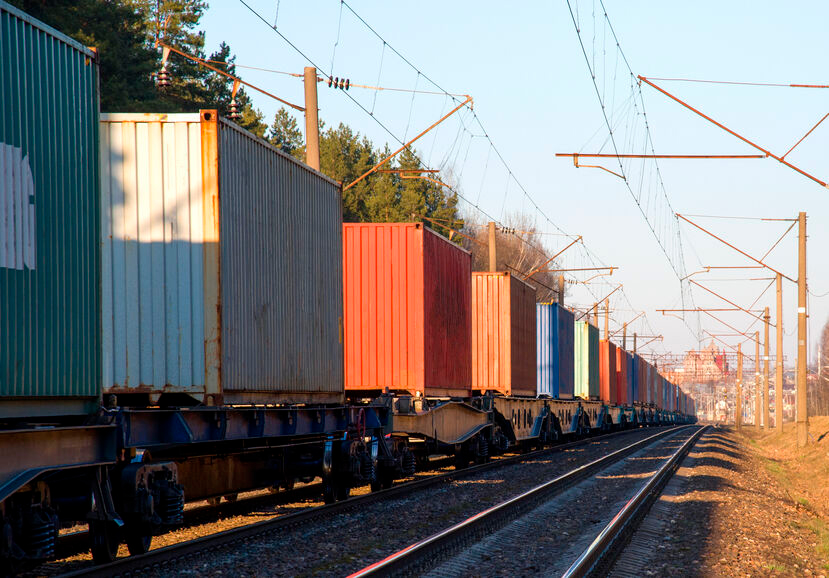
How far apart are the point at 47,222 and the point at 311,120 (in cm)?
1068

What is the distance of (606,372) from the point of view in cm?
4391

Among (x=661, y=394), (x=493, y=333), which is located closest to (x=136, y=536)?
(x=493, y=333)

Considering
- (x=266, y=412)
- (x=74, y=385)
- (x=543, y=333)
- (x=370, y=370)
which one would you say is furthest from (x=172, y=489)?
(x=543, y=333)

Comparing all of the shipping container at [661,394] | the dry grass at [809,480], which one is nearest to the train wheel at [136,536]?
the dry grass at [809,480]

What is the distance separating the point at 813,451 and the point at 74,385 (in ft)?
91.2

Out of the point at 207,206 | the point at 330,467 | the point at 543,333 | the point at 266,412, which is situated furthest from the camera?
the point at 543,333

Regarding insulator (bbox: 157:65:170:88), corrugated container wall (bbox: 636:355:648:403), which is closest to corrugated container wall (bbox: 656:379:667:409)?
corrugated container wall (bbox: 636:355:648:403)

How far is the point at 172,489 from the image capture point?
9.12 meters

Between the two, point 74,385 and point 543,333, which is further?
point 543,333

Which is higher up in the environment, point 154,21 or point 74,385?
point 154,21

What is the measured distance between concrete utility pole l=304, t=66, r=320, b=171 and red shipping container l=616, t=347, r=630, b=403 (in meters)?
32.6

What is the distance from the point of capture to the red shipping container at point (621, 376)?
4853cm

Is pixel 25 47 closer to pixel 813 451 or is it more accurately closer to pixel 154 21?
pixel 813 451

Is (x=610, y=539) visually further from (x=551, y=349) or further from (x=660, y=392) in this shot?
(x=660, y=392)
